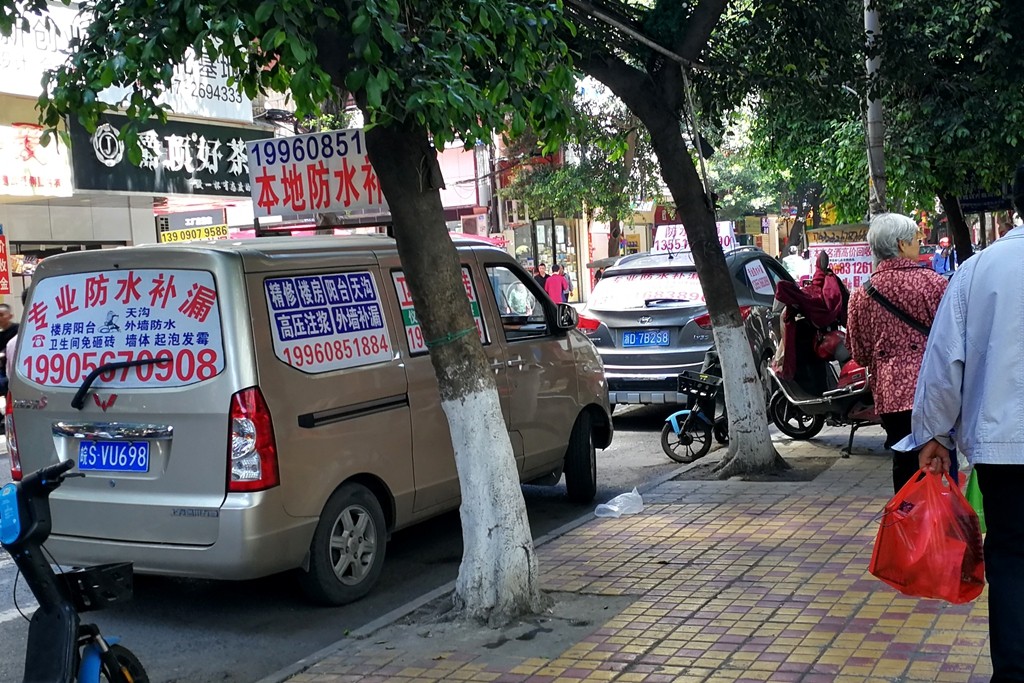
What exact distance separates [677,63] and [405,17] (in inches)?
155

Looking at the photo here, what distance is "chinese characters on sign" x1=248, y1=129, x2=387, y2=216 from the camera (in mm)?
7500

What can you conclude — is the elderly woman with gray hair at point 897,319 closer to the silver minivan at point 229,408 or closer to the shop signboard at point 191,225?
the silver minivan at point 229,408

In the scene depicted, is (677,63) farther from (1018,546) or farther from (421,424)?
(1018,546)

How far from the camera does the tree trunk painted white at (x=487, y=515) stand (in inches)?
208

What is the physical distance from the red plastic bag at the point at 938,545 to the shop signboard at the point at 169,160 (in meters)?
13.2

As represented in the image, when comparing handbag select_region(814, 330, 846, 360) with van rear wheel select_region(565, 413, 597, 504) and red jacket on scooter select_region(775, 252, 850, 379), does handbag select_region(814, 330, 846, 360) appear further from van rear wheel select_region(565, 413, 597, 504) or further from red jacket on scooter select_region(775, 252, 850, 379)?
van rear wheel select_region(565, 413, 597, 504)

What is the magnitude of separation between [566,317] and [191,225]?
13910 millimetres

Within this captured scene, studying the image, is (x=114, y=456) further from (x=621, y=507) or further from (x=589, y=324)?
(x=589, y=324)

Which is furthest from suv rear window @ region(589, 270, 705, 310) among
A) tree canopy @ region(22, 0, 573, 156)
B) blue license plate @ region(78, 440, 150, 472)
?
blue license plate @ region(78, 440, 150, 472)

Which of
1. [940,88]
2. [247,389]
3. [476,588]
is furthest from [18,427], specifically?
[940,88]

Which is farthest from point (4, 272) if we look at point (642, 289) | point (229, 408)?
point (229, 408)

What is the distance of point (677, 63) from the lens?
8.68 m

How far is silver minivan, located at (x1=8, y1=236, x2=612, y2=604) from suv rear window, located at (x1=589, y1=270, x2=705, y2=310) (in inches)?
219

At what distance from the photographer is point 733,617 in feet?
16.6
